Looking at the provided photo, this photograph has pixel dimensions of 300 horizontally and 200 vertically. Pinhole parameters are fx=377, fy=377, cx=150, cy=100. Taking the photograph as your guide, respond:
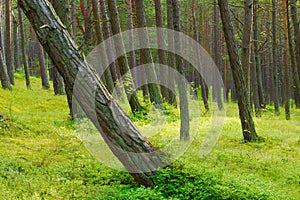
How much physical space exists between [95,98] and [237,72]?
7418 mm

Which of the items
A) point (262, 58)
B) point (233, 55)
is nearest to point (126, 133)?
point (233, 55)

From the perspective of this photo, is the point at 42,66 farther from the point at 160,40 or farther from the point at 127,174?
the point at 127,174

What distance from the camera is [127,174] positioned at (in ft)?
23.3

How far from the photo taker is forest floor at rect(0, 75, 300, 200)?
6180mm

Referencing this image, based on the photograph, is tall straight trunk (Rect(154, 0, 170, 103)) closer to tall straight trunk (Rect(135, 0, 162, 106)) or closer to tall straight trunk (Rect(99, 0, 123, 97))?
tall straight trunk (Rect(135, 0, 162, 106))

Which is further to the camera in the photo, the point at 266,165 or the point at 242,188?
the point at 266,165

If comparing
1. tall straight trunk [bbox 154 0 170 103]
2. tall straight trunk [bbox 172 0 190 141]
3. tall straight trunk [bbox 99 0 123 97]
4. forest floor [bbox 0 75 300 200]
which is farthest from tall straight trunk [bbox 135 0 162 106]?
tall straight trunk [bbox 172 0 190 141]

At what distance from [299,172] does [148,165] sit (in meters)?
4.17

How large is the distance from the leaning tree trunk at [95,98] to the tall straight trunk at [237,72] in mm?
6578

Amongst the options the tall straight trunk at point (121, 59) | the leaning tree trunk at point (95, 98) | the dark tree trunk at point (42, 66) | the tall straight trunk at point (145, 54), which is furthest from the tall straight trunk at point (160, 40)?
the leaning tree trunk at point (95, 98)

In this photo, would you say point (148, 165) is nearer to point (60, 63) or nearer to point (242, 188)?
point (242, 188)

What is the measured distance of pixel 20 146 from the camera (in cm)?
930

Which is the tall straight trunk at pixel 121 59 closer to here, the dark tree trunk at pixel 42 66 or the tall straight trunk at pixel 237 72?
the tall straight trunk at pixel 237 72

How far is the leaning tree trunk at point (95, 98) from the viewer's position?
5.73 metres
